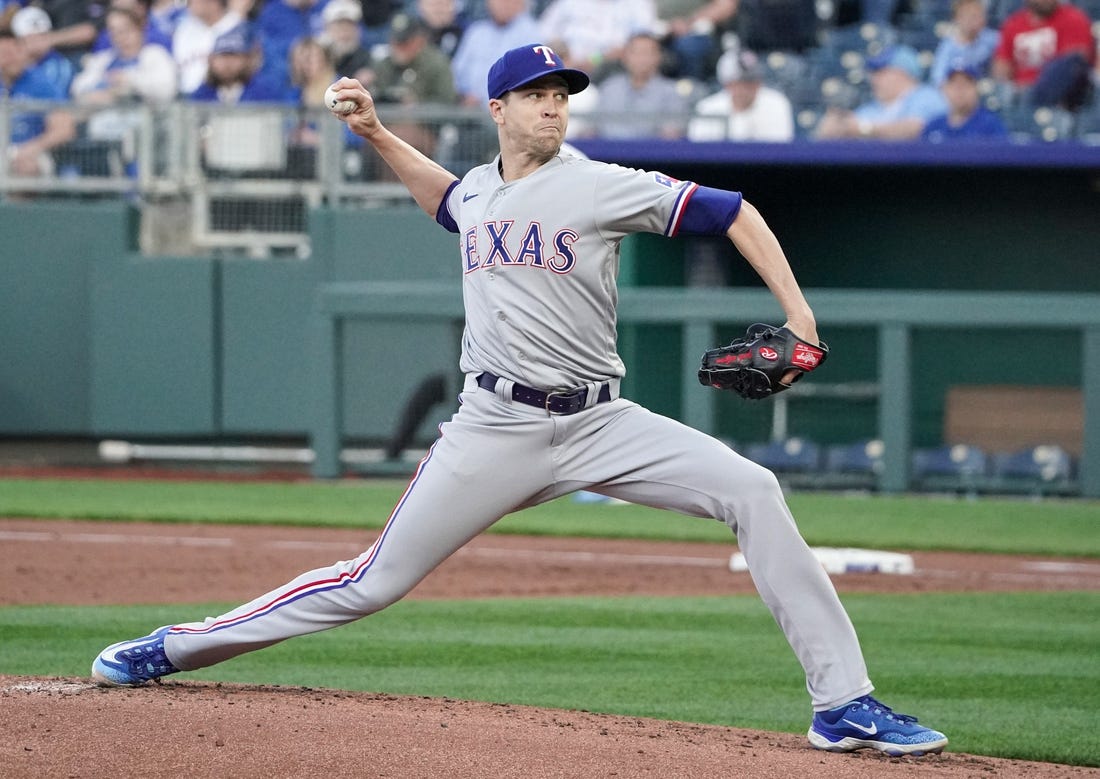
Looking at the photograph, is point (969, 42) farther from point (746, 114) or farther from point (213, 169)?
point (213, 169)

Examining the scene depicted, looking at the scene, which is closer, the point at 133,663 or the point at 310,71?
the point at 133,663

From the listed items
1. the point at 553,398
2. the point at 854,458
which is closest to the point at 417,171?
the point at 553,398

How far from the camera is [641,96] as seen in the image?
1272 centimetres

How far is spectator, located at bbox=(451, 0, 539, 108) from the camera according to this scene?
1358 centimetres

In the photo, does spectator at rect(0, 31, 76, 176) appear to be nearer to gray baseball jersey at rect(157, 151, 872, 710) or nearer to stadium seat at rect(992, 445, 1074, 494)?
stadium seat at rect(992, 445, 1074, 494)

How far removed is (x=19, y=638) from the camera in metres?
6.18

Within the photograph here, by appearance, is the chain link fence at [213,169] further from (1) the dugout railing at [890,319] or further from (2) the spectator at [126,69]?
(1) the dugout railing at [890,319]

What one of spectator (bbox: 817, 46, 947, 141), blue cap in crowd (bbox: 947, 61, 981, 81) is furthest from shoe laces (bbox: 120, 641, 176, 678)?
blue cap in crowd (bbox: 947, 61, 981, 81)

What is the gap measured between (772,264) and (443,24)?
1073 centimetres

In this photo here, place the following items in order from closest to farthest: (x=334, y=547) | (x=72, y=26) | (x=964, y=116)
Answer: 1. (x=334, y=547)
2. (x=964, y=116)
3. (x=72, y=26)

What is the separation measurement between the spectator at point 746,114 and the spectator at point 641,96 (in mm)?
262

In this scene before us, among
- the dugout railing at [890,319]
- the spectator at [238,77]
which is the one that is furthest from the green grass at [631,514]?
the spectator at [238,77]

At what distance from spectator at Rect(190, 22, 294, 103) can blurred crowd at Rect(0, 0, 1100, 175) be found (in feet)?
0.04

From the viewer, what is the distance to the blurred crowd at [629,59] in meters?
12.0
